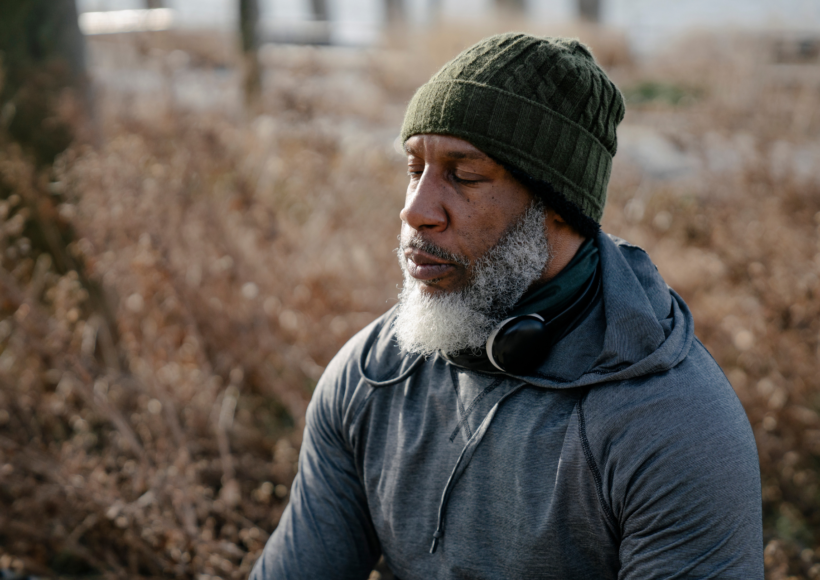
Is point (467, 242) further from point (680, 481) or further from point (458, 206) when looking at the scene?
point (680, 481)

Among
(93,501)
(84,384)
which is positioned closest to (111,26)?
(84,384)

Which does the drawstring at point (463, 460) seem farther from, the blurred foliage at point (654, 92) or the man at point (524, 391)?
the blurred foliage at point (654, 92)

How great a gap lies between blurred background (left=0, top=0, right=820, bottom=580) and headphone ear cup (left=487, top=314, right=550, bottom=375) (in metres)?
1.66

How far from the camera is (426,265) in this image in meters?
1.82

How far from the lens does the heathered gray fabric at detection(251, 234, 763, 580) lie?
1.42 meters

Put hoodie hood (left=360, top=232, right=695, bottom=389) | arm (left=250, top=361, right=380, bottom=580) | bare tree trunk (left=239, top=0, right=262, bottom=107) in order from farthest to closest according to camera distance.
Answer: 1. bare tree trunk (left=239, top=0, right=262, bottom=107)
2. arm (left=250, top=361, right=380, bottom=580)
3. hoodie hood (left=360, top=232, right=695, bottom=389)

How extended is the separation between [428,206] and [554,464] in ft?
2.43

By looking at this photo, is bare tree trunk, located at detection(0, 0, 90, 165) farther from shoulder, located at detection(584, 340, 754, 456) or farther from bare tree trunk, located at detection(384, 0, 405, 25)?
bare tree trunk, located at detection(384, 0, 405, 25)

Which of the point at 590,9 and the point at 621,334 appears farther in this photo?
the point at 590,9

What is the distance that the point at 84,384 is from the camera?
137 inches

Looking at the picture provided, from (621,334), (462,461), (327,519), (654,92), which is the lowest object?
(654,92)

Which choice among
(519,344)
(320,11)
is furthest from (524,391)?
(320,11)

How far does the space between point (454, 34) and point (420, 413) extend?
13658 millimetres

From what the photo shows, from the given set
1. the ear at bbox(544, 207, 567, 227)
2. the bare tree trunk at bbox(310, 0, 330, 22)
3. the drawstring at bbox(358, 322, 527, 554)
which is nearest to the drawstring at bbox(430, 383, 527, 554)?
the drawstring at bbox(358, 322, 527, 554)
